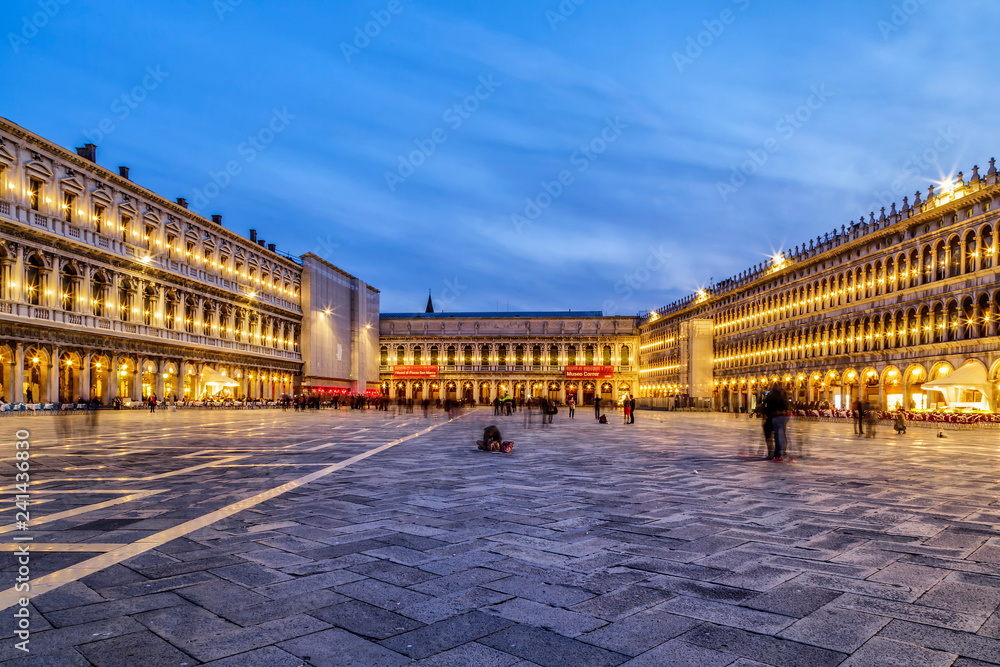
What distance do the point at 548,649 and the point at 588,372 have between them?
8977 centimetres

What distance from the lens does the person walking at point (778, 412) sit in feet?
42.8

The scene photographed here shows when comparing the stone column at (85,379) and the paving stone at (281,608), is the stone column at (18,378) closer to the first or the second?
the stone column at (85,379)

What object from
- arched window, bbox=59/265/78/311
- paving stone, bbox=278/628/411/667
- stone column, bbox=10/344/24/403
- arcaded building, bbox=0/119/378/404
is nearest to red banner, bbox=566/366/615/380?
arcaded building, bbox=0/119/378/404

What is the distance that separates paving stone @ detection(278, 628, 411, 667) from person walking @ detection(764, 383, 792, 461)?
11261 mm

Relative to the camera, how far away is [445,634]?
3459mm

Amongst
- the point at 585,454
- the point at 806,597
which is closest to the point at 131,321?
the point at 585,454

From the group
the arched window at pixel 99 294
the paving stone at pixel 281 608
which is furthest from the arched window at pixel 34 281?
the paving stone at pixel 281 608

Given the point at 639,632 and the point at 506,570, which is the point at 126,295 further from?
the point at 639,632

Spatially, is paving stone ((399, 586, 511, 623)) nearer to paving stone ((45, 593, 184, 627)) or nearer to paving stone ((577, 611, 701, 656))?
paving stone ((577, 611, 701, 656))

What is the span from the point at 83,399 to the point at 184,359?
10.7 meters

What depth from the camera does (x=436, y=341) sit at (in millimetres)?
99688

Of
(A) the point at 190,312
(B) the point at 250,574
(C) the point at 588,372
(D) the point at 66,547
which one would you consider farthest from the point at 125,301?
(C) the point at 588,372

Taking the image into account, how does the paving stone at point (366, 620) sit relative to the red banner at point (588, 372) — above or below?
below

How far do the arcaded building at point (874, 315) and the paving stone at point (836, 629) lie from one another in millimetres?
33715
